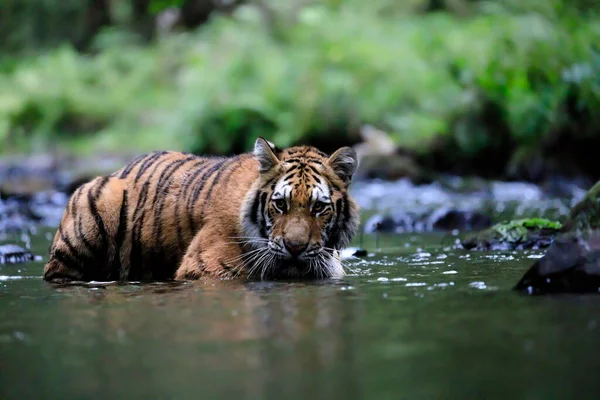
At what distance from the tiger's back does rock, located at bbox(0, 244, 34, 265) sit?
54.8 inches

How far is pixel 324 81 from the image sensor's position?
18453 millimetres

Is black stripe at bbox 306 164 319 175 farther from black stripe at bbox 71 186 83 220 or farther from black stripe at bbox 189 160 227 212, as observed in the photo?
black stripe at bbox 71 186 83 220

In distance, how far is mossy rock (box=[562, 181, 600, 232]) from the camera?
4.62 meters

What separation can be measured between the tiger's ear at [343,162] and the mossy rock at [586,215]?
1.70 metres

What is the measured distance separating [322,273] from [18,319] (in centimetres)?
213

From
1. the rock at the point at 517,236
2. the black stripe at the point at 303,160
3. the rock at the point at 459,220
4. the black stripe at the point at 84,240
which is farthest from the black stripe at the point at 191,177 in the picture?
the rock at the point at 459,220

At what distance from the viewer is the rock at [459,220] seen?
9594 mm

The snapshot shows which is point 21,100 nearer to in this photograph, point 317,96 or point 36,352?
point 317,96

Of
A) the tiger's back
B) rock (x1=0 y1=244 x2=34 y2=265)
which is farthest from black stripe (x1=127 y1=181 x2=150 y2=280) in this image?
rock (x1=0 y1=244 x2=34 y2=265)

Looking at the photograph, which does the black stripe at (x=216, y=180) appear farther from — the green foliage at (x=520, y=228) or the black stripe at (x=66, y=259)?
the green foliage at (x=520, y=228)

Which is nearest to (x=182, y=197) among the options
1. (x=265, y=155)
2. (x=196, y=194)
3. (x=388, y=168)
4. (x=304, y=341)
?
(x=196, y=194)

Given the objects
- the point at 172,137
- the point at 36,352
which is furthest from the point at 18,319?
the point at 172,137

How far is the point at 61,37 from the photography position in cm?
2897

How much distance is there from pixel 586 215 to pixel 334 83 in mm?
13785
